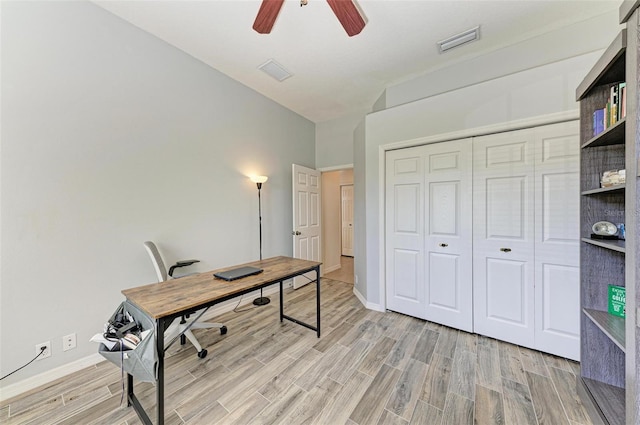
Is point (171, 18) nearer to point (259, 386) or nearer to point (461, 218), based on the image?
point (259, 386)

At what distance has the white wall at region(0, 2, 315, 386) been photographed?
1639mm

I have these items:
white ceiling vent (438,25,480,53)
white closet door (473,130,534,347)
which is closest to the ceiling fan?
white ceiling vent (438,25,480,53)

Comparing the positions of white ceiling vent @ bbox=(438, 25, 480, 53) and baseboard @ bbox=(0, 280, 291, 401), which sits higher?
white ceiling vent @ bbox=(438, 25, 480, 53)

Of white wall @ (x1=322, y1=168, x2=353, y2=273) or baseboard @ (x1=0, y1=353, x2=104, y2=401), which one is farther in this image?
white wall @ (x1=322, y1=168, x2=353, y2=273)

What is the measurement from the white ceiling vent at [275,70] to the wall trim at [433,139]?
151 centimetres

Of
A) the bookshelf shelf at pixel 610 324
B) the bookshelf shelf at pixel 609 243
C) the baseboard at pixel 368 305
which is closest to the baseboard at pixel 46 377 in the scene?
the baseboard at pixel 368 305

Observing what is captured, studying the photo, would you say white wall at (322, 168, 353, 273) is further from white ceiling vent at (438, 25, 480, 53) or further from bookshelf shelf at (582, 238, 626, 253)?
bookshelf shelf at (582, 238, 626, 253)

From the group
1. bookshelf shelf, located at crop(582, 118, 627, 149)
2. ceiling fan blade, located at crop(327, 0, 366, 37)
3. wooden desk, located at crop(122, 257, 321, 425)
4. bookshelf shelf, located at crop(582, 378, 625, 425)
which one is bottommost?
bookshelf shelf, located at crop(582, 378, 625, 425)

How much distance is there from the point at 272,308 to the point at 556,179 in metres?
3.26

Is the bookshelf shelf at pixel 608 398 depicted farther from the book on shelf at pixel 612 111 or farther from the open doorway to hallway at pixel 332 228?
the open doorway to hallway at pixel 332 228

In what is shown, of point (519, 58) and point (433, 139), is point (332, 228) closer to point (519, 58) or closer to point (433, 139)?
point (433, 139)

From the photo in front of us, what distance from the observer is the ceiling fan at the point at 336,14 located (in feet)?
4.74

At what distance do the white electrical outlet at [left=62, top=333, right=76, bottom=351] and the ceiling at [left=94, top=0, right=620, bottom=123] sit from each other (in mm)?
2773

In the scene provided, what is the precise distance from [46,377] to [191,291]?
1.37 meters
